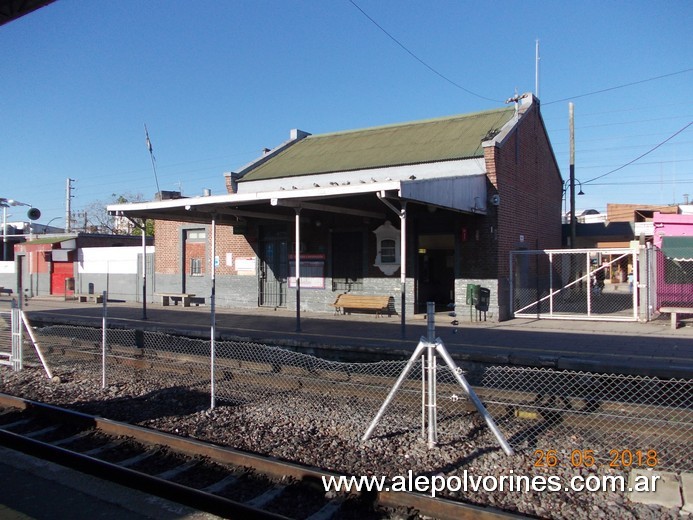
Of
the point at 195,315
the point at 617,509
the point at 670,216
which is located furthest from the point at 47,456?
the point at 670,216

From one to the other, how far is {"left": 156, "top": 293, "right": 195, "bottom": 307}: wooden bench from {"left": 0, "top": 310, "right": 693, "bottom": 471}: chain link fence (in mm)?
10468

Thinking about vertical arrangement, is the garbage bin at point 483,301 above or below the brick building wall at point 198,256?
below

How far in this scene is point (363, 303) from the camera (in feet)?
60.0

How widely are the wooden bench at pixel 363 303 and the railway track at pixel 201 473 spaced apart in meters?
11.1

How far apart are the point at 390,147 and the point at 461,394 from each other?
1449cm

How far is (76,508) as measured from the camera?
17.3ft

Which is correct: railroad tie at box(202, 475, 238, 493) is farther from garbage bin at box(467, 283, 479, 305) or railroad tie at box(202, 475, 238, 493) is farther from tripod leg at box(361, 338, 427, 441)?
garbage bin at box(467, 283, 479, 305)

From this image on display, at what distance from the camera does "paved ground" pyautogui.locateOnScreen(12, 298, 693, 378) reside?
9.54m

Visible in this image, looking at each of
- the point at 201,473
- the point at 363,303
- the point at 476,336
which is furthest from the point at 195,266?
the point at 201,473

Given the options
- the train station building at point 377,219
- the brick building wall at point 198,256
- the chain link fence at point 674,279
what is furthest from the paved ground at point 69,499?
the brick building wall at point 198,256

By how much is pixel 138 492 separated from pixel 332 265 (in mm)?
14490

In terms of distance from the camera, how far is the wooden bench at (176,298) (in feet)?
77.4

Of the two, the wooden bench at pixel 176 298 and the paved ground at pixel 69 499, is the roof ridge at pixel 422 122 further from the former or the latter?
the paved ground at pixel 69 499
